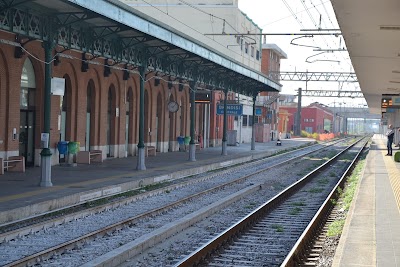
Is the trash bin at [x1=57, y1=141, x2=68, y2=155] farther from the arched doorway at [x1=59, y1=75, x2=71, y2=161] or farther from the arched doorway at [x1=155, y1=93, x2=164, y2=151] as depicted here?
the arched doorway at [x1=155, y1=93, x2=164, y2=151]

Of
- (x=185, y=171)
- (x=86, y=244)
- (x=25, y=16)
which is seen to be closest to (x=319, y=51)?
(x=185, y=171)

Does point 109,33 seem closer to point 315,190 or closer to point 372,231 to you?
point 315,190

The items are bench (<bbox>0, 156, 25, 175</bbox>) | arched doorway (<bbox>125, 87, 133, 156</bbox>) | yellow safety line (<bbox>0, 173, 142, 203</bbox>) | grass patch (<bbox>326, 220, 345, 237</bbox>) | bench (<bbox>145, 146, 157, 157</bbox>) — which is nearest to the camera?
grass patch (<bbox>326, 220, 345, 237</bbox>)

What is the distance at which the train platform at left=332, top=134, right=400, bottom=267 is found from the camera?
8.92 metres

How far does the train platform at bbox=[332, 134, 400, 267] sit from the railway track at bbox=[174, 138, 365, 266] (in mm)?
701

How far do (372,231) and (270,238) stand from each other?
1.93m

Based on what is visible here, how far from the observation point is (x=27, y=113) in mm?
22656

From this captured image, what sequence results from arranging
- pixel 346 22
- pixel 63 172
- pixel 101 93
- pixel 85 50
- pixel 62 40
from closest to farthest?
pixel 346 22 → pixel 62 40 → pixel 85 50 → pixel 63 172 → pixel 101 93

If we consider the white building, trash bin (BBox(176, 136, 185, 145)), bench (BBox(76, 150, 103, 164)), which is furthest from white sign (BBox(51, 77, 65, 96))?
the white building

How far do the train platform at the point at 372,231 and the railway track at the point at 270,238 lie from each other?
2.30 feet

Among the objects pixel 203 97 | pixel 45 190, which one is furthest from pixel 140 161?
pixel 203 97

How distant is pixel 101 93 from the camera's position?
93.0ft

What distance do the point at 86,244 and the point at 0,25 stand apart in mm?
7415

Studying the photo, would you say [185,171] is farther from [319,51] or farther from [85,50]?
[319,51]
